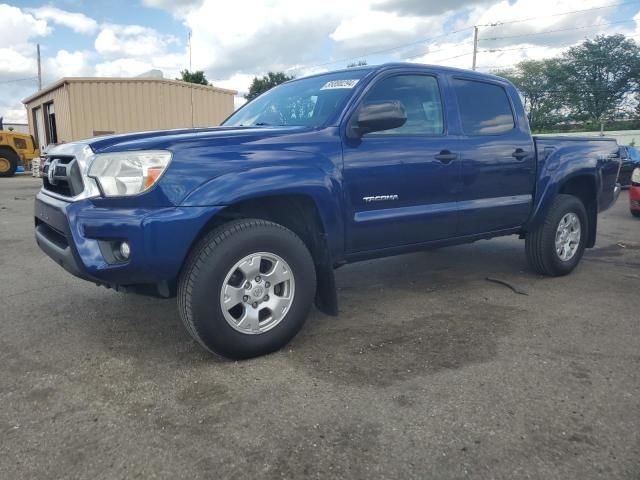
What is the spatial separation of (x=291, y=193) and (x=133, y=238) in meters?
0.92

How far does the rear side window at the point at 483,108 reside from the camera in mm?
4156

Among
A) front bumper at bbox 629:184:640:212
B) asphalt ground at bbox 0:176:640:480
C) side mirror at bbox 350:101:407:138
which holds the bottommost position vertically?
asphalt ground at bbox 0:176:640:480

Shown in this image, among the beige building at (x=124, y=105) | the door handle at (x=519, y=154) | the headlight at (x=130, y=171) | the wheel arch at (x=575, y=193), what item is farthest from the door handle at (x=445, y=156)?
the beige building at (x=124, y=105)

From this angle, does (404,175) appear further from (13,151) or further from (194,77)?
(194,77)

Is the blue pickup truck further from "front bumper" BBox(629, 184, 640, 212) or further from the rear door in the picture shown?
"front bumper" BBox(629, 184, 640, 212)

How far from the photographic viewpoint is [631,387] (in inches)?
105

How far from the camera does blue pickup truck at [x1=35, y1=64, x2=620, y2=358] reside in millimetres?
2727

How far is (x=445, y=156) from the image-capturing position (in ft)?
12.6

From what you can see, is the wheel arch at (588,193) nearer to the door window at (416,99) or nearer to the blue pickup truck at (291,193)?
the blue pickup truck at (291,193)

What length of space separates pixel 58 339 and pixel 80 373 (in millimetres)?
617

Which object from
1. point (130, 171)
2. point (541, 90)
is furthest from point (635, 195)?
point (541, 90)

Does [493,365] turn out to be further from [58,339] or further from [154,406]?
[58,339]

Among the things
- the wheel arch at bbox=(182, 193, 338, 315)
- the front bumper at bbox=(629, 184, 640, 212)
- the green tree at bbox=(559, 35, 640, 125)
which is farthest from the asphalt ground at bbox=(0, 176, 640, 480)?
the green tree at bbox=(559, 35, 640, 125)

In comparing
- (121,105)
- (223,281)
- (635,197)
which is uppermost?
(121,105)
